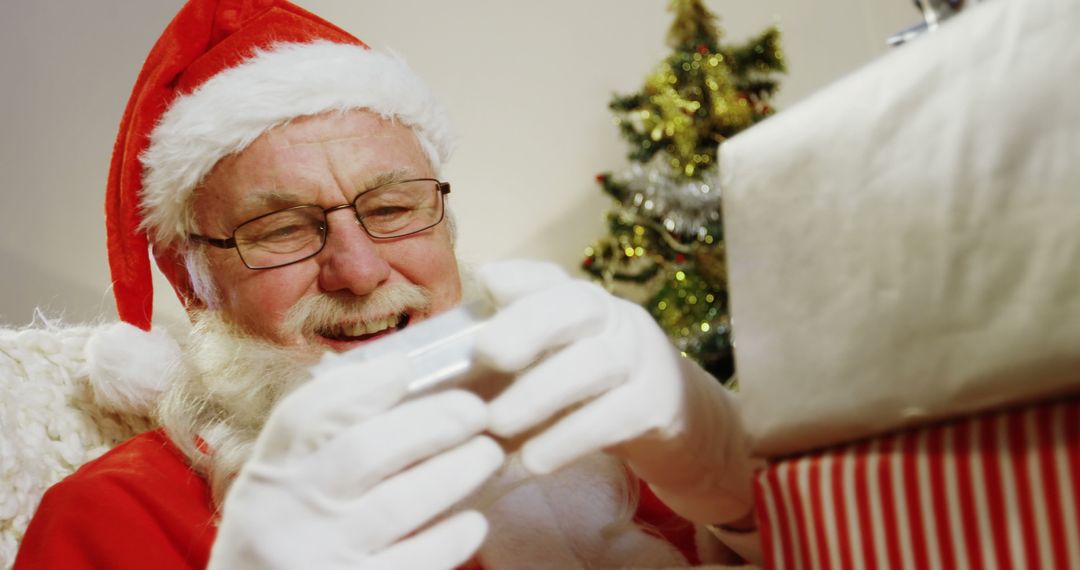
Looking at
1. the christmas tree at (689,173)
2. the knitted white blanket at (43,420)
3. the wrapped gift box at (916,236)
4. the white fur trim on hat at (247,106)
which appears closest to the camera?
the wrapped gift box at (916,236)

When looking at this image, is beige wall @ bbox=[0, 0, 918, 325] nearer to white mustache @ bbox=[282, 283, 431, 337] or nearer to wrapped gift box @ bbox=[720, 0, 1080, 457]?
white mustache @ bbox=[282, 283, 431, 337]

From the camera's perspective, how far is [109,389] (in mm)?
1128

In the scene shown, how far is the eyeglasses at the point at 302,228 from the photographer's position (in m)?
1.20

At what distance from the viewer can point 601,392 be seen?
597mm

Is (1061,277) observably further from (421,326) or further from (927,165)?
(421,326)

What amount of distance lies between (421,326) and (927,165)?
0.33 metres

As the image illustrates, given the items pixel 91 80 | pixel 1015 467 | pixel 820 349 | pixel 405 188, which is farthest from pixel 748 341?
pixel 91 80

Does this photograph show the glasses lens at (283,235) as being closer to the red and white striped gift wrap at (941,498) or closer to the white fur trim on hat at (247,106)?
the white fur trim on hat at (247,106)

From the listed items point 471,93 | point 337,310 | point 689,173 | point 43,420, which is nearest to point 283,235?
point 337,310

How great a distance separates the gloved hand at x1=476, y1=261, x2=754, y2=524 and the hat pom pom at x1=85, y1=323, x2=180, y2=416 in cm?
71

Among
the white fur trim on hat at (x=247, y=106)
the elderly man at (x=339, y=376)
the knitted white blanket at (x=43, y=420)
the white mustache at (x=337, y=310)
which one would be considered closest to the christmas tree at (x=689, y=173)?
the elderly man at (x=339, y=376)

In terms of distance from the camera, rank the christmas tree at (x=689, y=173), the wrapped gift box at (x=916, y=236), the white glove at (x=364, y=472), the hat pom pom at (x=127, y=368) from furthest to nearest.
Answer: the christmas tree at (x=689, y=173) → the hat pom pom at (x=127, y=368) → the white glove at (x=364, y=472) → the wrapped gift box at (x=916, y=236)

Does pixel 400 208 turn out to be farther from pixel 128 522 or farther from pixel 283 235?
pixel 128 522

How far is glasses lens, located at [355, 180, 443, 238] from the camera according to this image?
4.02 feet
